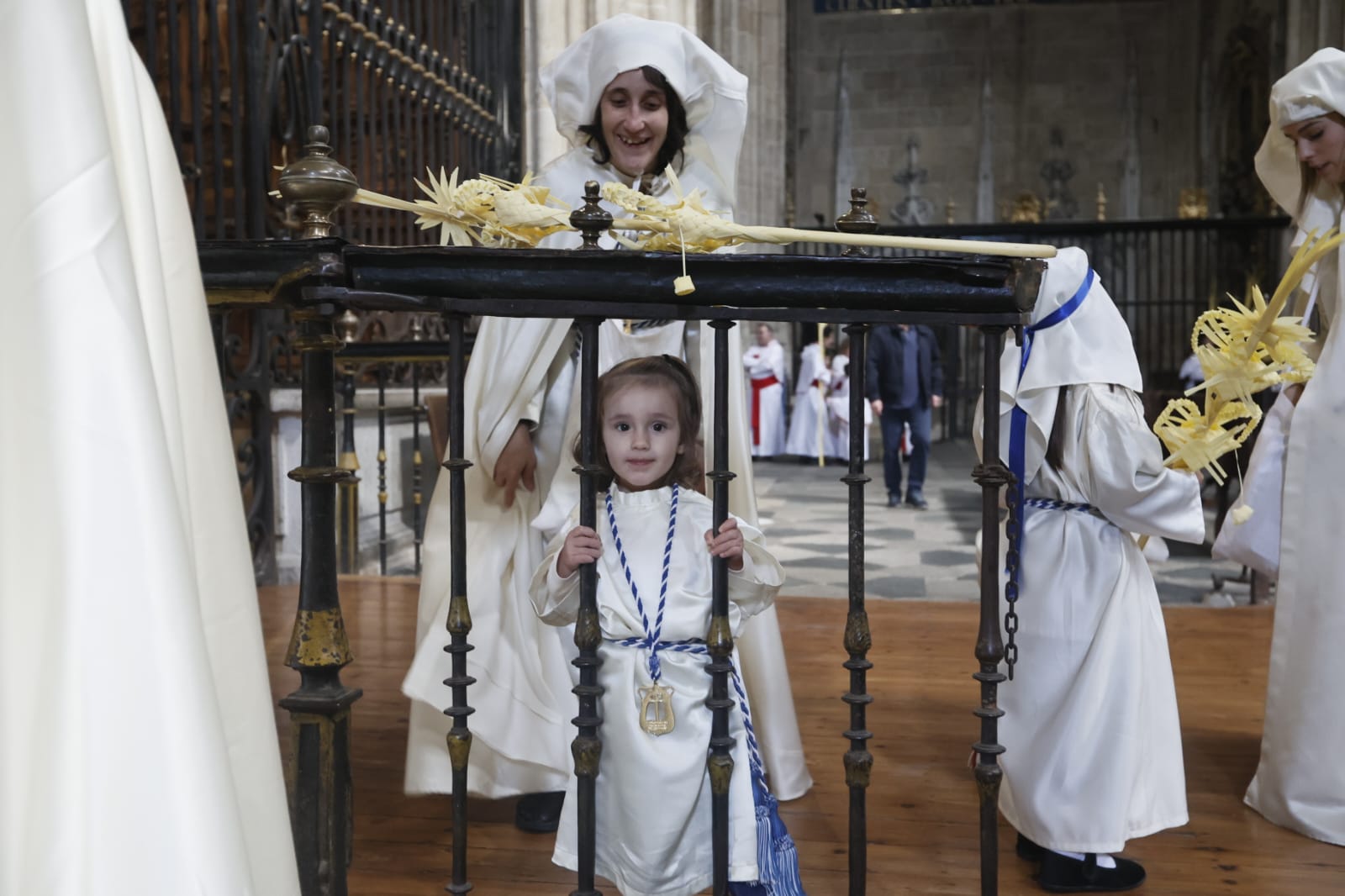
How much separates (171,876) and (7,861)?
104mm

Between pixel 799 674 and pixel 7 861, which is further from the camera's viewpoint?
pixel 799 674

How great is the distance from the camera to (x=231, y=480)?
1.03 meters

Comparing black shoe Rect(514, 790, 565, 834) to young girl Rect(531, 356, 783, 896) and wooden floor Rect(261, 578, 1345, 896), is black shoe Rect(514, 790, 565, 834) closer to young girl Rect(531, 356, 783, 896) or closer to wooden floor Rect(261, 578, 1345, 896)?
wooden floor Rect(261, 578, 1345, 896)

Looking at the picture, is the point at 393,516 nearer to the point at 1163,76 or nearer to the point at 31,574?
the point at 31,574

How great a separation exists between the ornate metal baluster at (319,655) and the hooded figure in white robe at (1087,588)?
1369 mm

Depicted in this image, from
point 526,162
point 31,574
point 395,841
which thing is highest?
point 526,162

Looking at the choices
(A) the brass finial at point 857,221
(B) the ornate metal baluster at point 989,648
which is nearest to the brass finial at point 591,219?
(A) the brass finial at point 857,221

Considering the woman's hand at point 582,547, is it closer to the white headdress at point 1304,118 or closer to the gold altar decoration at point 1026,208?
the white headdress at point 1304,118

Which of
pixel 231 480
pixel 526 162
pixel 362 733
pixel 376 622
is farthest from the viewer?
pixel 526 162

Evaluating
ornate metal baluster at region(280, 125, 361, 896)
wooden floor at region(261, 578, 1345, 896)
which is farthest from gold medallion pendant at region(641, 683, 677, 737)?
wooden floor at region(261, 578, 1345, 896)

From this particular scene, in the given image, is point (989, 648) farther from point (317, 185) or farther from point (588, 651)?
point (317, 185)

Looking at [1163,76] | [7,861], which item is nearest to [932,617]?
[7,861]

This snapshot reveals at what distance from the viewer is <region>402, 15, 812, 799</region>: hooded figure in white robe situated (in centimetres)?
266

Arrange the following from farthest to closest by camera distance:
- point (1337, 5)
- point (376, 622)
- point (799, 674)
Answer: point (1337, 5) < point (376, 622) < point (799, 674)
